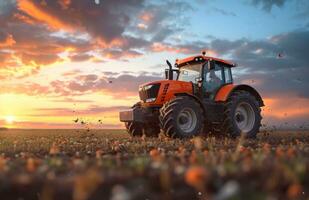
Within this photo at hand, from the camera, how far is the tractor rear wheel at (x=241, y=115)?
63.3ft

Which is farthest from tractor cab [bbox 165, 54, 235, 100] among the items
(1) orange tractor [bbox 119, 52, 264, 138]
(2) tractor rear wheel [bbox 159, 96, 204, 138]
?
(2) tractor rear wheel [bbox 159, 96, 204, 138]

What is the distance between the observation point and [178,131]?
1748 cm

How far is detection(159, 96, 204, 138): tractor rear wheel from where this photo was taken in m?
17.3

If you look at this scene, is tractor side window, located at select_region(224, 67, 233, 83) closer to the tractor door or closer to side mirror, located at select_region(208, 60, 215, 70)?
the tractor door

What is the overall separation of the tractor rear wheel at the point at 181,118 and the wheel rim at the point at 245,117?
9.31 ft

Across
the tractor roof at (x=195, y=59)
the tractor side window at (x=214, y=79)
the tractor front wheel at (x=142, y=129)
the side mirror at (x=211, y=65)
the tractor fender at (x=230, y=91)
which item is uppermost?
the tractor roof at (x=195, y=59)

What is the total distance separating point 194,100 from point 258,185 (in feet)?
48.3

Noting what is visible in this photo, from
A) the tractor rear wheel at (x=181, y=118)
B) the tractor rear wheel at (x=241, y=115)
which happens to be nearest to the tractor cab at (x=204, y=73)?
the tractor rear wheel at (x=241, y=115)

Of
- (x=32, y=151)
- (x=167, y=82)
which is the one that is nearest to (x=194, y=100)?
(x=167, y=82)

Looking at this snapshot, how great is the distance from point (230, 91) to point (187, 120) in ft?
8.75

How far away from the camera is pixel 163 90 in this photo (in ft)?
61.7

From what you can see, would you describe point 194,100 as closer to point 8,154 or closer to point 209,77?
point 209,77

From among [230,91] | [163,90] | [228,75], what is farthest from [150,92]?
[228,75]

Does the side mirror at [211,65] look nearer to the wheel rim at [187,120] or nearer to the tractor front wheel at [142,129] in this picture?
the wheel rim at [187,120]
